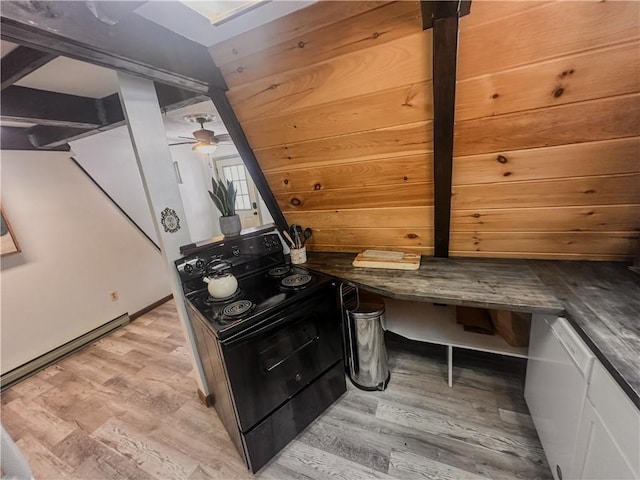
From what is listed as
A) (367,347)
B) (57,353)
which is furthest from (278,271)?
(57,353)

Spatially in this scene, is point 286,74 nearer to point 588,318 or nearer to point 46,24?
point 46,24

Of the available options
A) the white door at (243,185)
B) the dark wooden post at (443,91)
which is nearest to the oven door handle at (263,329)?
the dark wooden post at (443,91)

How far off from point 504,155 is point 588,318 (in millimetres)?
775

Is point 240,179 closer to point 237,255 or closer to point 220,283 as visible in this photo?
point 237,255

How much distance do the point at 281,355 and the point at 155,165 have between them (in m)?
1.28

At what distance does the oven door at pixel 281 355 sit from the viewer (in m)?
1.29

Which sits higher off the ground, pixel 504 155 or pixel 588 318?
pixel 504 155

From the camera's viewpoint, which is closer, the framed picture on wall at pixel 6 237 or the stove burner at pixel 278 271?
the stove burner at pixel 278 271

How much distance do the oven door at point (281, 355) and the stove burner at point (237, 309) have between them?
0.11 m

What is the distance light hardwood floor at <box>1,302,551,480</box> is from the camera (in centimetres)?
143

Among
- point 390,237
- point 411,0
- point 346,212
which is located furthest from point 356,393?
point 411,0

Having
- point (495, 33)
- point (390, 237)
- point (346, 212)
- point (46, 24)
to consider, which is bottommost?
point (390, 237)

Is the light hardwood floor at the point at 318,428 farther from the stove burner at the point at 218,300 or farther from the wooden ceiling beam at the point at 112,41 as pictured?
the wooden ceiling beam at the point at 112,41

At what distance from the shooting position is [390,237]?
6.33ft
